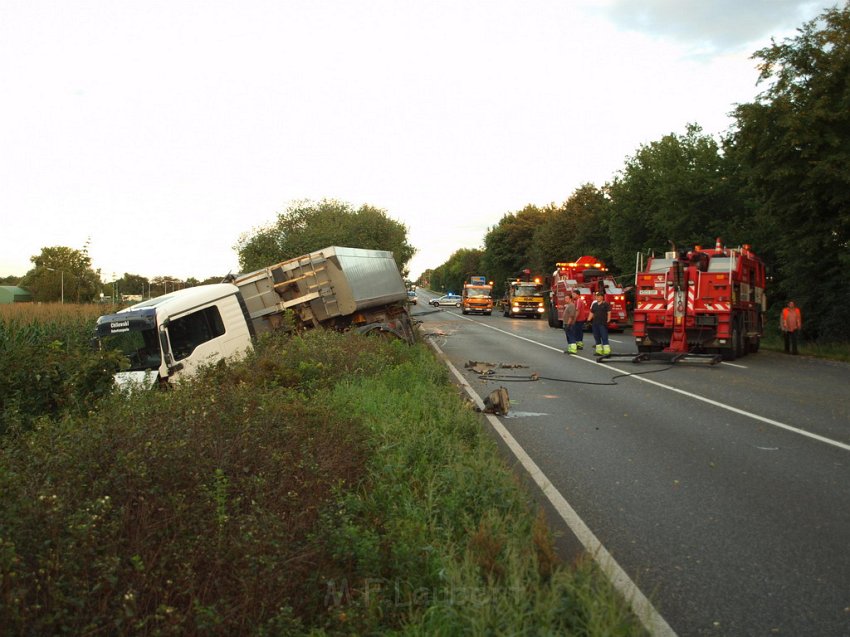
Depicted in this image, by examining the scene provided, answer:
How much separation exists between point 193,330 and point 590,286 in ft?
78.4

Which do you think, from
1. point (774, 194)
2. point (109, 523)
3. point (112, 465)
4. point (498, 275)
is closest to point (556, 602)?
point (109, 523)

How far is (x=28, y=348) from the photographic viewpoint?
8.79 metres

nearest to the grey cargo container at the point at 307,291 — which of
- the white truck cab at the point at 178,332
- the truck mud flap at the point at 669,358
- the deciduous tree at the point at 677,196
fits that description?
the white truck cab at the point at 178,332

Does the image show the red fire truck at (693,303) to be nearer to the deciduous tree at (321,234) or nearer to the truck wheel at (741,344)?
the truck wheel at (741,344)

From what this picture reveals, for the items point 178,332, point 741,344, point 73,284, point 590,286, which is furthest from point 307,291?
point 590,286

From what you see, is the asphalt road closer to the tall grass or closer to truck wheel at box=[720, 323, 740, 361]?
truck wheel at box=[720, 323, 740, 361]

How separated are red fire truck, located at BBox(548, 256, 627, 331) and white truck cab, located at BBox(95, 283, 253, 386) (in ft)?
68.0

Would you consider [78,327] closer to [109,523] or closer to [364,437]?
[364,437]

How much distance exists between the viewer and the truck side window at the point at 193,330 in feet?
38.9

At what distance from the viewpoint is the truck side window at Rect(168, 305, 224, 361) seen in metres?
11.9

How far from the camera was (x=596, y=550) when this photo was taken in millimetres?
4668

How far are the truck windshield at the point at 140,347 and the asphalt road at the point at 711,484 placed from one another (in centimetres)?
553

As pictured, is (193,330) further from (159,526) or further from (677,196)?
(677,196)

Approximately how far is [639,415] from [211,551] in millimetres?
8143
